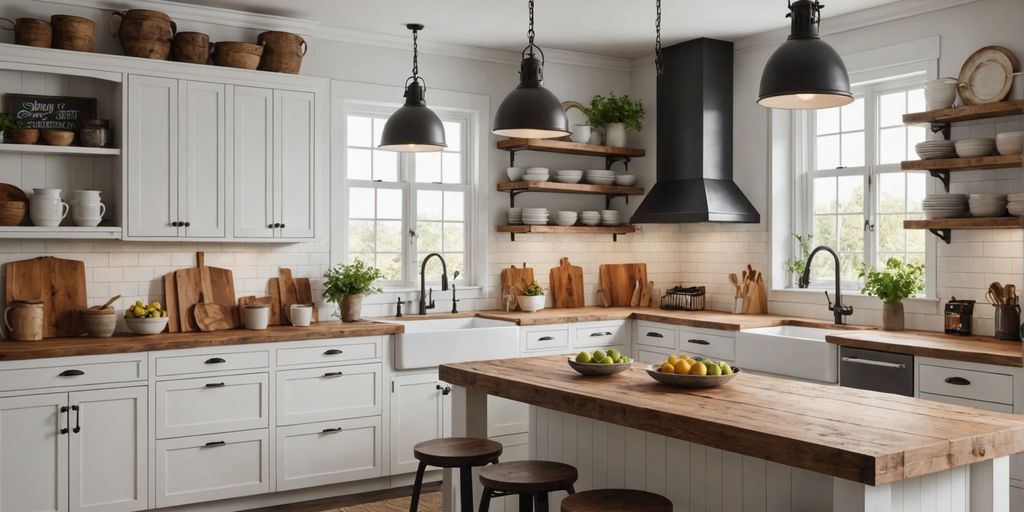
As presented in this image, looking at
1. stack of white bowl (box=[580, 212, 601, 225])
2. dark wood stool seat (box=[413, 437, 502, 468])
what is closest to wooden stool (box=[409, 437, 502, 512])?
dark wood stool seat (box=[413, 437, 502, 468])

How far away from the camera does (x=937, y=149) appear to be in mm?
5309

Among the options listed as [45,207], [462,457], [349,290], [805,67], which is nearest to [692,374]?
[462,457]

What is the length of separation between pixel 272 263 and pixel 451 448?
8.47 ft

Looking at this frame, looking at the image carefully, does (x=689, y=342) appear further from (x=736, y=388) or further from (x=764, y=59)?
(x=736, y=388)

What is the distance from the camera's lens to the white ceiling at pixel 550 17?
575cm

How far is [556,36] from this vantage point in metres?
6.72

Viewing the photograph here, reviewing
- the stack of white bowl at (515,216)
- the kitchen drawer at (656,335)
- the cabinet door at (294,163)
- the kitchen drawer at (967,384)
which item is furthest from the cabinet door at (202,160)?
the kitchen drawer at (967,384)

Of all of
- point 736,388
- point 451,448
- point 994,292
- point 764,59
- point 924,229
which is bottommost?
point 451,448

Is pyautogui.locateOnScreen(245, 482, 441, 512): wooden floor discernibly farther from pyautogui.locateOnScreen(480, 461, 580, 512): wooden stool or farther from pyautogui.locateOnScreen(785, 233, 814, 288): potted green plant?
pyautogui.locateOnScreen(785, 233, 814, 288): potted green plant

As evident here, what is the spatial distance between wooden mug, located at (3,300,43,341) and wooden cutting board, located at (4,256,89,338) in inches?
7.0

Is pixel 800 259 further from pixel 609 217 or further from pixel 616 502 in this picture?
pixel 616 502

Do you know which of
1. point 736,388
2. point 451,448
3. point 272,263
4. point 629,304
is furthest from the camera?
point 629,304

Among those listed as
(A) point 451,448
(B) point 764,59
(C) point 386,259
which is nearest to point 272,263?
(C) point 386,259

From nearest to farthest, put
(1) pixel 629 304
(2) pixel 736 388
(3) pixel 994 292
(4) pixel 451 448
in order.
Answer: (2) pixel 736 388 < (4) pixel 451 448 < (3) pixel 994 292 < (1) pixel 629 304
